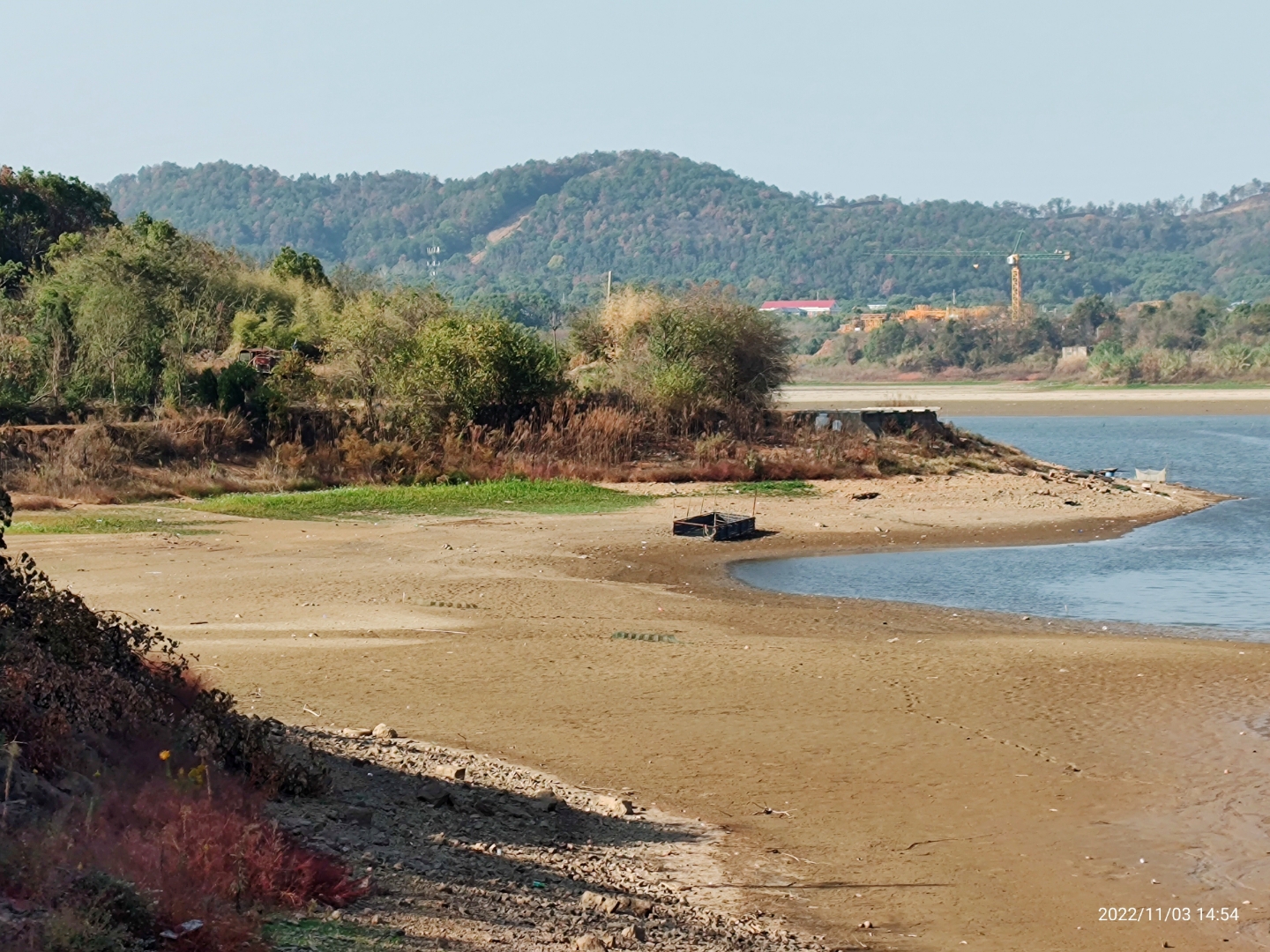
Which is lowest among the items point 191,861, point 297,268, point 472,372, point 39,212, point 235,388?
point 191,861

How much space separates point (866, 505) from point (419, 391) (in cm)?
1107

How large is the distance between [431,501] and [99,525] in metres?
6.83

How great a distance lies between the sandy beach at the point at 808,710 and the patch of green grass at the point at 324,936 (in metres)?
2.53

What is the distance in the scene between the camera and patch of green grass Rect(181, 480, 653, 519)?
95.9 ft

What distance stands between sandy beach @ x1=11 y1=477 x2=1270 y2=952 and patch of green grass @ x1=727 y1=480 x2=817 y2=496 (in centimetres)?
862

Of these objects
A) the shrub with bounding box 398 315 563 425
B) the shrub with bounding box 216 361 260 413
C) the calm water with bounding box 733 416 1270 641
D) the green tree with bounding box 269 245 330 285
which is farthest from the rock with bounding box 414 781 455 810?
the green tree with bounding box 269 245 330 285

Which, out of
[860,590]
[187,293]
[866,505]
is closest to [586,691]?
[860,590]

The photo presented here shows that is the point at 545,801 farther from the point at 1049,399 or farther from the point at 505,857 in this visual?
the point at 1049,399

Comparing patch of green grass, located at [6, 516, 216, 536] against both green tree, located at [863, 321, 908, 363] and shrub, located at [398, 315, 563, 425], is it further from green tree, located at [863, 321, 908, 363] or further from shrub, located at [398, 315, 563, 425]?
green tree, located at [863, 321, 908, 363]

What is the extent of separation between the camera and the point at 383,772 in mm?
10844

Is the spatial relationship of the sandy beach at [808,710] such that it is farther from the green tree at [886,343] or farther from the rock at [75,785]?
the green tree at [886,343]

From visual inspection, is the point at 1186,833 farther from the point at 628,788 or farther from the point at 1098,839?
the point at 628,788

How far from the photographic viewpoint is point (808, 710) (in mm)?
14062
